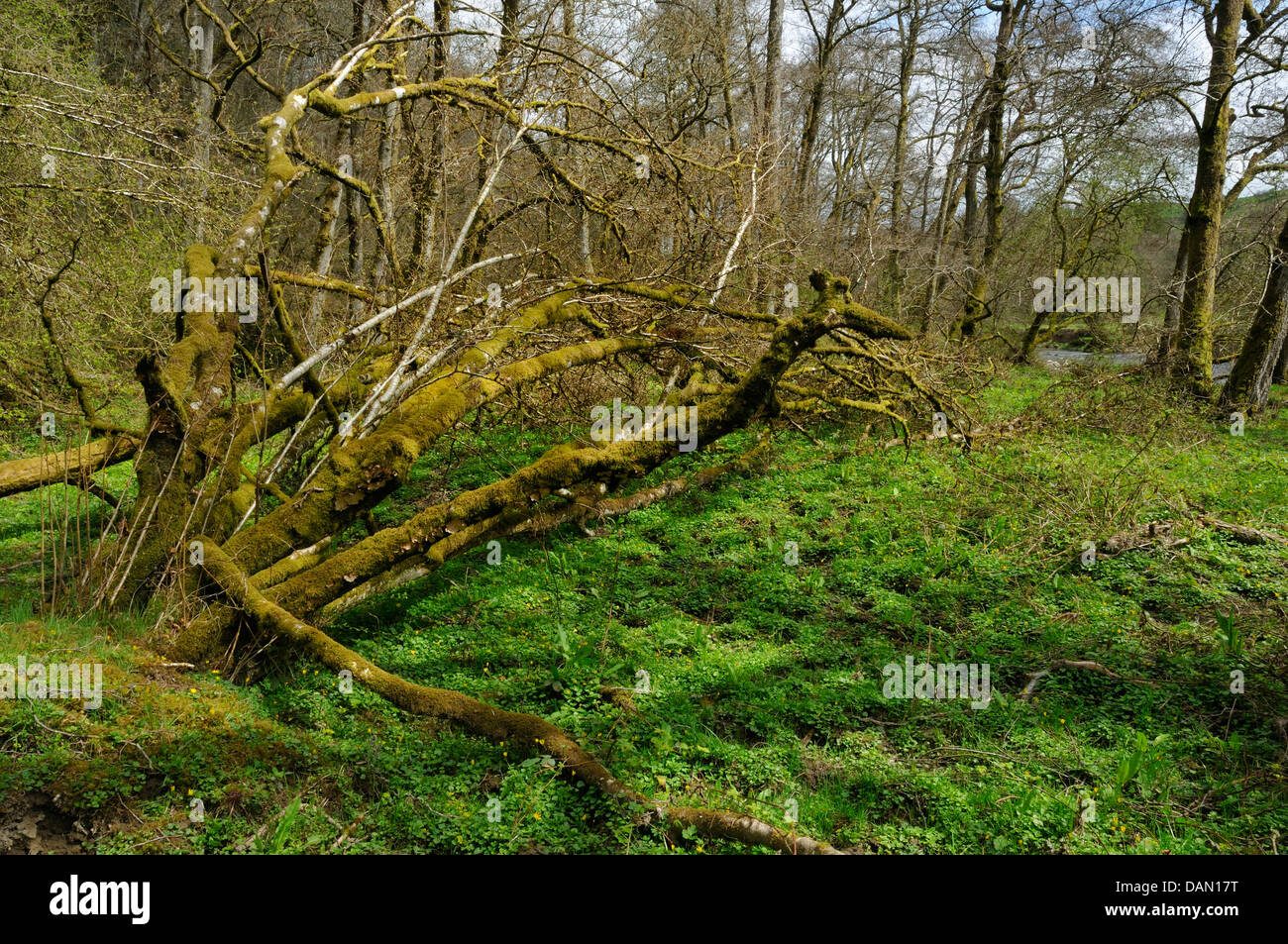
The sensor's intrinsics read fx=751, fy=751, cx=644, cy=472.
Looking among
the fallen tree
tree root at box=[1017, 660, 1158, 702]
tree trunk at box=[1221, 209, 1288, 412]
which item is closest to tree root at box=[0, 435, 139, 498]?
the fallen tree

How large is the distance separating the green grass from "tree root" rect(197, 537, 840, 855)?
8cm

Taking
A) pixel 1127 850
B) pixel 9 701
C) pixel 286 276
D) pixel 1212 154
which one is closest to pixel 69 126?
pixel 286 276

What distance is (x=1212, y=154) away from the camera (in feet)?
37.5

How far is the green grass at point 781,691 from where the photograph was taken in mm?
3346

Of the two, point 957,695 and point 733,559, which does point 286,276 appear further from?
point 957,695

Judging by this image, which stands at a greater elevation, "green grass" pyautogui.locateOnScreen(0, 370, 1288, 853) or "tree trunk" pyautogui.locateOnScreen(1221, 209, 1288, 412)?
"tree trunk" pyautogui.locateOnScreen(1221, 209, 1288, 412)

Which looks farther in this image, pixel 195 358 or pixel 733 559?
pixel 733 559

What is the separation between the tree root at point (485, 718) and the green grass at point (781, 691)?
8 cm

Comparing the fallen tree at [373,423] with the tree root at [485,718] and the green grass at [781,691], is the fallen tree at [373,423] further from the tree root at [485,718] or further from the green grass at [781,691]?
the green grass at [781,691]

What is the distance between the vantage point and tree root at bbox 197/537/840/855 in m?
3.31

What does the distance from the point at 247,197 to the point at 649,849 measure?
8147 mm

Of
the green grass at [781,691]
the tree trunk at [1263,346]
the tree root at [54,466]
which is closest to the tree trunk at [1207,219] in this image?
the tree trunk at [1263,346]

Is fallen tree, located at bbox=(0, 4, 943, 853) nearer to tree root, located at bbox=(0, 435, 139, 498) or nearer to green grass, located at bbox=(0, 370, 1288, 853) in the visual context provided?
tree root, located at bbox=(0, 435, 139, 498)

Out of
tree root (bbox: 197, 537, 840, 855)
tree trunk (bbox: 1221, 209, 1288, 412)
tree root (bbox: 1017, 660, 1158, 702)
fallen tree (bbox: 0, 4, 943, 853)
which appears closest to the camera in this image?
tree root (bbox: 197, 537, 840, 855)
